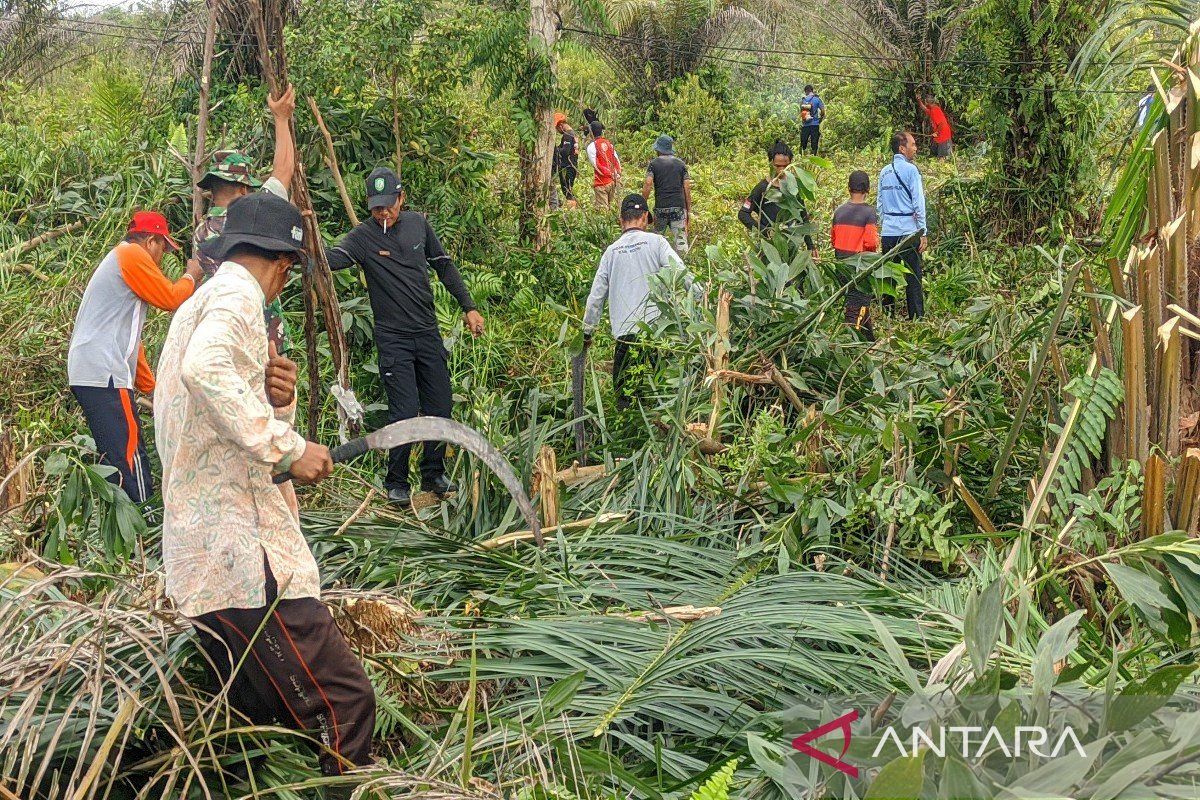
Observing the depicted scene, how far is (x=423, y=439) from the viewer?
357 centimetres

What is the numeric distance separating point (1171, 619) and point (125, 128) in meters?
8.63

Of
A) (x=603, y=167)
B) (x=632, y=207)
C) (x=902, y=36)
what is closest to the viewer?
(x=632, y=207)

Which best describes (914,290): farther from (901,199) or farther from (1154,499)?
(1154,499)

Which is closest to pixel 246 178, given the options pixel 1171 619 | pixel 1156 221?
pixel 1156 221

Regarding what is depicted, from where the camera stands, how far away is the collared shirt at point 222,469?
2.89 m

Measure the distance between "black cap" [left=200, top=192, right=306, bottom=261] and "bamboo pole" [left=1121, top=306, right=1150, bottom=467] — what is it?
2.57m

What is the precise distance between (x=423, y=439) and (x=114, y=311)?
8.60 feet

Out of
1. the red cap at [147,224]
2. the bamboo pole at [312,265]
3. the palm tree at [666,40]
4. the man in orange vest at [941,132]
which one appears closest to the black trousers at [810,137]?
the man in orange vest at [941,132]

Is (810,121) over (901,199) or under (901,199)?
over

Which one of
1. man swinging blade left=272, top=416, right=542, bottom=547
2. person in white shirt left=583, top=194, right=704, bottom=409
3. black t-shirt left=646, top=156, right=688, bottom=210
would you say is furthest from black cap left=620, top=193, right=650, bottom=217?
black t-shirt left=646, top=156, right=688, bottom=210

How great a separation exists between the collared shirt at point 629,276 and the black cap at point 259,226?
3.24m

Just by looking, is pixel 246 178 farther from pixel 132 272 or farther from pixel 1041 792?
pixel 1041 792

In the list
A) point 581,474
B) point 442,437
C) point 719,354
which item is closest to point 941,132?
point 719,354

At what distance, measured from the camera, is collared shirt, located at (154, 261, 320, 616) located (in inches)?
114
